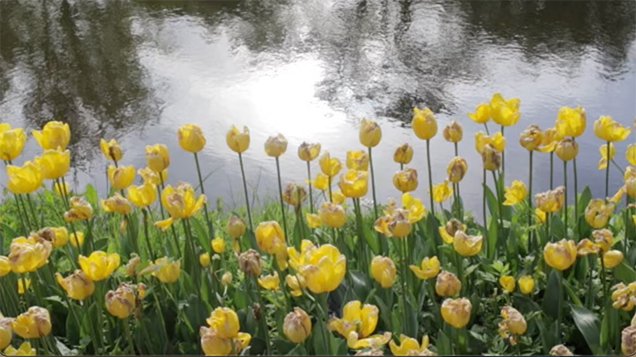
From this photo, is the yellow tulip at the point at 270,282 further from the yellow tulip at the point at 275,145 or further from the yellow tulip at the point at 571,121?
the yellow tulip at the point at 571,121

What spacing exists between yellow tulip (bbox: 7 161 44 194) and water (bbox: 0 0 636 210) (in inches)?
64.6

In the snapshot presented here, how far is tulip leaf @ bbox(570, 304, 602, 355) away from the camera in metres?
1.57

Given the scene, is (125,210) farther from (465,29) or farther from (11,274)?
(465,29)

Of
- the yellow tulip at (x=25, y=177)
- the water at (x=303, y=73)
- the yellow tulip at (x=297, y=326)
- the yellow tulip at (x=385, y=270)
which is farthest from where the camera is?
the water at (x=303, y=73)

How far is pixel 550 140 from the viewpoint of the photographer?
72.2 inches

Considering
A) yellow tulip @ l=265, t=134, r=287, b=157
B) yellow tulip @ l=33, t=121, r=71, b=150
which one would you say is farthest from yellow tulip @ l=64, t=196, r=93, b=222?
yellow tulip @ l=265, t=134, r=287, b=157

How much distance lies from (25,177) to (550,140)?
43.2 inches

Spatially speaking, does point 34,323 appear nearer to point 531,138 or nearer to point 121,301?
point 121,301

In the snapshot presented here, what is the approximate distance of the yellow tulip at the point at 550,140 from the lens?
1.80 m

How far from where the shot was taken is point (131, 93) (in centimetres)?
461

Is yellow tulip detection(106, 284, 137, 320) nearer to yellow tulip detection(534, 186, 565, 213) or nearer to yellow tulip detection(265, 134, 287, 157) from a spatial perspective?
yellow tulip detection(265, 134, 287, 157)

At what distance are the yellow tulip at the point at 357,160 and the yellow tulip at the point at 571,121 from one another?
422 millimetres

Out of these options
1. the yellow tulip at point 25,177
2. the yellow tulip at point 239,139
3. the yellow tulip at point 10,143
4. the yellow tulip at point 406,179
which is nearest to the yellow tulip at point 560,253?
the yellow tulip at point 406,179

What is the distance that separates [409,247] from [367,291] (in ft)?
0.50
